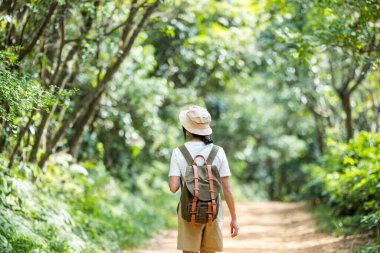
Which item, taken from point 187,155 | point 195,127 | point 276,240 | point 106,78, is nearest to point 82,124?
point 106,78

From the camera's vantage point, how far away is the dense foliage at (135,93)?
302 inches

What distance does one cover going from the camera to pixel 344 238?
9719mm

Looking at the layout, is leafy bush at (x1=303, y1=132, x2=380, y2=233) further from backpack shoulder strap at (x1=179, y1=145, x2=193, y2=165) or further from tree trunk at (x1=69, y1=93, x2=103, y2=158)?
tree trunk at (x1=69, y1=93, x2=103, y2=158)

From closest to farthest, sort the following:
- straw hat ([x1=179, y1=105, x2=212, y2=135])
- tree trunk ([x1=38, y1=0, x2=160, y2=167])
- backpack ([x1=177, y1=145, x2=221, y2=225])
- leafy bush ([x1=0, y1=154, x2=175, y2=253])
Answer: backpack ([x1=177, y1=145, x2=221, y2=225]) → straw hat ([x1=179, y1=105, x2=212, y2=135]) → leafy bush ([x1=0, y1=154, x2=175, y2=253]) → tree trunk ([x1=38, y1=0, x2=160, y2=167])

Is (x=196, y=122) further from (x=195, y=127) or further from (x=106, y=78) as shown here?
(x=106, y=78)

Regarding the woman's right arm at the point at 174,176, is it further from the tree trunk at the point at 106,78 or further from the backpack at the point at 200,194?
the tree trunk at the point at 106,78

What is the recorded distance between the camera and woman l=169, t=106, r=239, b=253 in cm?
491

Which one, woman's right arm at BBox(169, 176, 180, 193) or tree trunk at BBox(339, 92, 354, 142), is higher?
tree trunk at BBox(339, 92, 354, 142)

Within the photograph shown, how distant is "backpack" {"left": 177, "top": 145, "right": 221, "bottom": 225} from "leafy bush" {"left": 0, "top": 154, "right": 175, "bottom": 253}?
2160 millimetres

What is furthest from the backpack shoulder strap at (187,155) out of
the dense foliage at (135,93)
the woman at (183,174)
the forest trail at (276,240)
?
the forest trail at (276,240)

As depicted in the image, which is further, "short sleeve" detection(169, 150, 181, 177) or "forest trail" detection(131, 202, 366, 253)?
"forest trail" detection(131, 202, 366, 253)

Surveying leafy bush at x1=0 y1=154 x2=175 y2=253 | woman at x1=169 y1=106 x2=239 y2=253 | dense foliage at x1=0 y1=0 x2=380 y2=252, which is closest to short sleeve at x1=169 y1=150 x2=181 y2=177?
woman at x1=169 y1=106 x2=239 y2=253

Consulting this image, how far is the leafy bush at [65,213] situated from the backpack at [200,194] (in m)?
2.16

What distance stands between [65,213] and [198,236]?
381 centimetres
